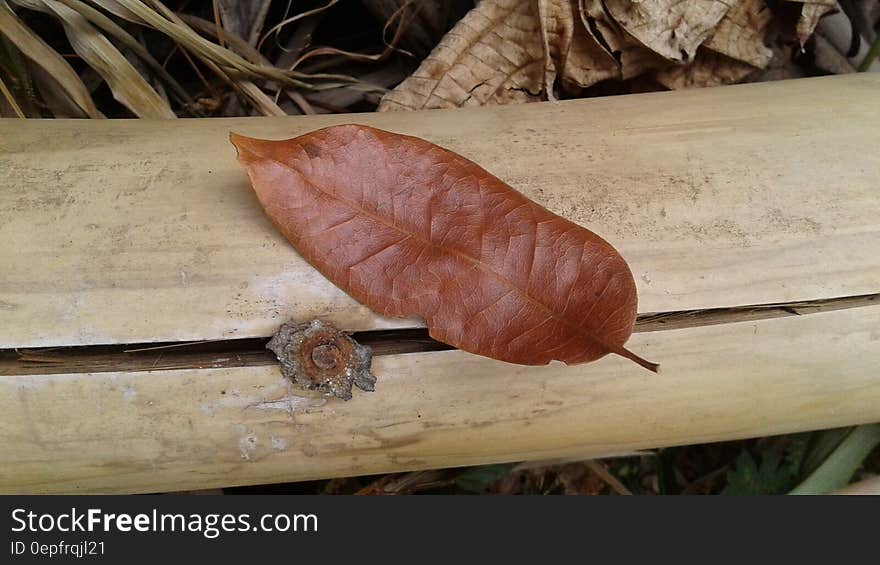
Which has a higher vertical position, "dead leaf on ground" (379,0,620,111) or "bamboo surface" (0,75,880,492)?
"dead leaf on ground" (379,0,620,111)

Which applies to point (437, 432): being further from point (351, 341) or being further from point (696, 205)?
point (696, 205)

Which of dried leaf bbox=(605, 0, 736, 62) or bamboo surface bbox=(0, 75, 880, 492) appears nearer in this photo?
bamboo surface bbox=(0, 75, 880, 492)

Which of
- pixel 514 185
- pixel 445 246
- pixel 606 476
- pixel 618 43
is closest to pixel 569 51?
pixel 618 43

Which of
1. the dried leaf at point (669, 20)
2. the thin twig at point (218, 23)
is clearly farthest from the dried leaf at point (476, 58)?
the thin twig at point (218, 23)

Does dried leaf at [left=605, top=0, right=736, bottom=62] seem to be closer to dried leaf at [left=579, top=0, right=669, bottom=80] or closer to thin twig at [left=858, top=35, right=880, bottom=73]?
dried leaf at [left=579, top=0, right=669, bottom=80]

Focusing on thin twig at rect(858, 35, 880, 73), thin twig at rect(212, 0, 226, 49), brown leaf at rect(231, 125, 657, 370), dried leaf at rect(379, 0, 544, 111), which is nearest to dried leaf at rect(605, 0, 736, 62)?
dried leaf at rect(379, 0, 544, 111)

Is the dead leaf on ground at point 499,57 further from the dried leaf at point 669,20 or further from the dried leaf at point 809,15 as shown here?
the dried leaf at point 809,15
